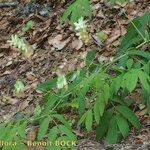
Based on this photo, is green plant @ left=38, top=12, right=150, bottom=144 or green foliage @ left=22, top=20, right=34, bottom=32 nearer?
green plant @ left=38, top=12, right=150, bottom=144

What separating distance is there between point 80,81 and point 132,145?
600 mm

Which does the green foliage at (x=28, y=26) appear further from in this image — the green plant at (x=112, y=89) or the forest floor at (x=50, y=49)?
the green plant at (x=112, y=89)

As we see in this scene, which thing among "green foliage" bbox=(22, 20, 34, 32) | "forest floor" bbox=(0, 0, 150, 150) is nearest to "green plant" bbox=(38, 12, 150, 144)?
"forest floor" bbox=(0, 0, 150, 150)

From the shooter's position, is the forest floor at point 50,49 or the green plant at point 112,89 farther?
the forest floor at point 50,49

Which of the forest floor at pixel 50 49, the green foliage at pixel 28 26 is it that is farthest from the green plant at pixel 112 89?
the green foliage at pixel 28 26

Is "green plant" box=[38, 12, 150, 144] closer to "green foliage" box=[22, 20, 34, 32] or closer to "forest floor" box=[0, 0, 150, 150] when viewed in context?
"forest floor" box=[0, 0, 150, 150]

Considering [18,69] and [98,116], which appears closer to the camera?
[98,116]

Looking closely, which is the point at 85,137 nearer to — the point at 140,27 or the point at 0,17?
the point at 140,27

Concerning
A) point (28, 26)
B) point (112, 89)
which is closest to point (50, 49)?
point (28, 26)

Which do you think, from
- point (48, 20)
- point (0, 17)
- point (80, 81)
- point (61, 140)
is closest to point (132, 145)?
point (80, 81)

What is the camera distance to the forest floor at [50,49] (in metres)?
4.39

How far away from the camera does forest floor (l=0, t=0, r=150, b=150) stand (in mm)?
4391

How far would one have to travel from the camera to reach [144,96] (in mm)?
2973

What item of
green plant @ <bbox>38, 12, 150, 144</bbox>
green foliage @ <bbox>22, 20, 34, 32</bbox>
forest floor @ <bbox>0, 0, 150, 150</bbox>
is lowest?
green plant @ <bbox>38, 12, 150, 144</bbox>
